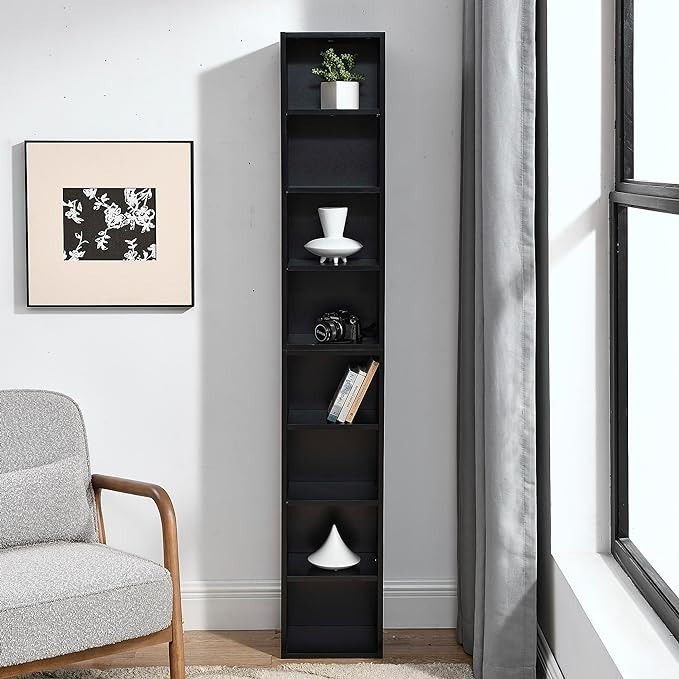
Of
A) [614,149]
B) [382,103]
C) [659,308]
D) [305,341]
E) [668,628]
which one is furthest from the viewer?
[305,341]

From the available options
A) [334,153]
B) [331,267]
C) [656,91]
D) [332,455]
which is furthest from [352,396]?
[656,91]

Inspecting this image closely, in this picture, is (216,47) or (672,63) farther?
(216,47)

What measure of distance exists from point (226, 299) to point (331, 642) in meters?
1.17

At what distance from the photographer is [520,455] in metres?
2.62

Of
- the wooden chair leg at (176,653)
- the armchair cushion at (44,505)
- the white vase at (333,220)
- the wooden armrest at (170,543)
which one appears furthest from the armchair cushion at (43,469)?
the white vase at (333,220)

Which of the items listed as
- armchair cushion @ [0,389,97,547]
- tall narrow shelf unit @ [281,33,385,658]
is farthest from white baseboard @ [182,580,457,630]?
armchair cushion @ [0,389,97,547]

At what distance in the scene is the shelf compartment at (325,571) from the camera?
120 inches

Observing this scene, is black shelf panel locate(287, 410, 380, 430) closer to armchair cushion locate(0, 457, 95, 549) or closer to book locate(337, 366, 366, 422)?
book locate(337, 366, 366, 422)

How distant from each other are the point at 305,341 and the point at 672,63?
4.67 feet

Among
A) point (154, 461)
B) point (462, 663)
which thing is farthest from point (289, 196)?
point (462, 663)

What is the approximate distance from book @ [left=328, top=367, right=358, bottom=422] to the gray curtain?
0.41 m

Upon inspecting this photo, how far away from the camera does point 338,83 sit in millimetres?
2965

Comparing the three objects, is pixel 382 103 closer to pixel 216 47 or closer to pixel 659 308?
pixel 216 47

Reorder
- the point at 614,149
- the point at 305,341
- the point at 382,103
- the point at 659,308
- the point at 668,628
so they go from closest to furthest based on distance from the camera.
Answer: the point at 668,628
the point at 659,308
the point at 614,149
the point at 382,103
the point at 305,341
